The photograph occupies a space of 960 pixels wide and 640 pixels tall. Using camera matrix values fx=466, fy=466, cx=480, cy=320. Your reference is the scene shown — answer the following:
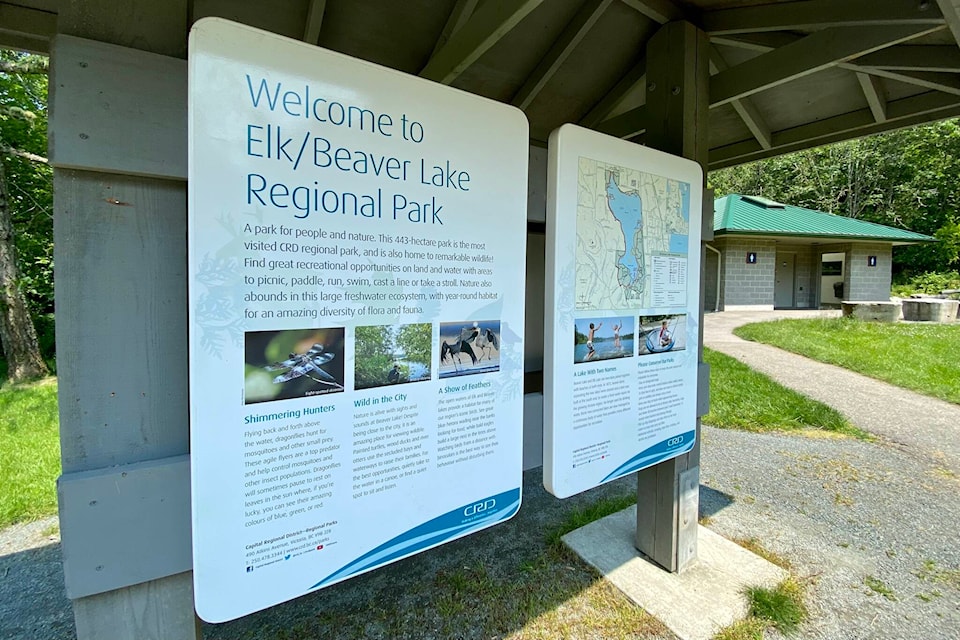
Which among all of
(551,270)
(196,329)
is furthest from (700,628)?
(196,329)

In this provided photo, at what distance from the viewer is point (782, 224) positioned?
1627 cm

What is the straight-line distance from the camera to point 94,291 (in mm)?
1165

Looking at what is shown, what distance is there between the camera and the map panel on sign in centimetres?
185

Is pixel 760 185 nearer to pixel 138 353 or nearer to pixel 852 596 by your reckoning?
pixel 852 596

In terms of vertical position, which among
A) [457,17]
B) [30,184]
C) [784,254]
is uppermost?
[30,184]

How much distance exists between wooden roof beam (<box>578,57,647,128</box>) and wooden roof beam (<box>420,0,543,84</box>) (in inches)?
51.6

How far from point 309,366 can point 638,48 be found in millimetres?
2819

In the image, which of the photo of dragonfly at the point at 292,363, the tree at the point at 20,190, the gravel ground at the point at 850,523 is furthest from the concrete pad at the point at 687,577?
the tree at the point at 20,190

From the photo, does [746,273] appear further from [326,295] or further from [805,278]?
[326,295]

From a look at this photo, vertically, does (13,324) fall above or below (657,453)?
above

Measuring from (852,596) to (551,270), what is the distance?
2.44m

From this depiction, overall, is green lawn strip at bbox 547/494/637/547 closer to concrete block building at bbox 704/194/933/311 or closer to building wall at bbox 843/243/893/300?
concrete block building at bbox 704/194/933/311

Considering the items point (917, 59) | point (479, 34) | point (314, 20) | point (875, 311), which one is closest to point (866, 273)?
point (875, 311)

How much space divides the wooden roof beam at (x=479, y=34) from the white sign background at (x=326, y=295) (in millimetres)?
584
